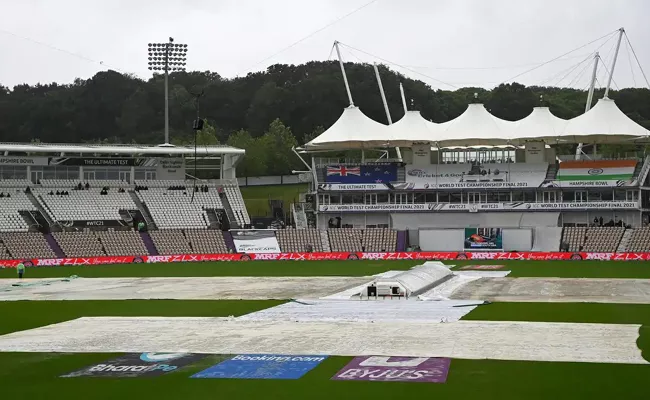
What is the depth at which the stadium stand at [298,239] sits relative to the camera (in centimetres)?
7931

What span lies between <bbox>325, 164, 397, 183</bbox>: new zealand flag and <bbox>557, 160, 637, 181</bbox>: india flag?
15.6 m

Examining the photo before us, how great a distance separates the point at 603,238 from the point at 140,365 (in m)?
59.0

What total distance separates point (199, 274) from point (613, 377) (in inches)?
1649

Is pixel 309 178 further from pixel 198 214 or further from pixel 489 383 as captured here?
pixel 489 383

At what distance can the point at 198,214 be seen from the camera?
85.2m

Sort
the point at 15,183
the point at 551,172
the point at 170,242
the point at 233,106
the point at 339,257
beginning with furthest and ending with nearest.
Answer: the point at 233,106, the point at 15,183, the point at 551,172, the point at 170,242, the point at 339,257

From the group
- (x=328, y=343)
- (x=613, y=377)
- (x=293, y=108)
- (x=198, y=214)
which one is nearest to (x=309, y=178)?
(x=198, y=214)

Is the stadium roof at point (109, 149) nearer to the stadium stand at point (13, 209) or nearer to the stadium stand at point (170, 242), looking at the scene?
the stadium stand at point (13, 209)

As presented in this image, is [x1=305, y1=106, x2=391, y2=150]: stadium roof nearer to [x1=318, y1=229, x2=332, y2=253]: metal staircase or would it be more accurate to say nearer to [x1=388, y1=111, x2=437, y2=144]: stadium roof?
[x1=388, y1=111, x2=437, y2=144]: stadium roof

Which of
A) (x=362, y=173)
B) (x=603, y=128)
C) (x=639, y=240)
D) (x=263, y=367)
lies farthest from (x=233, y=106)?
(x=263, y=367)

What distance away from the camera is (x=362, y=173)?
8625 cm

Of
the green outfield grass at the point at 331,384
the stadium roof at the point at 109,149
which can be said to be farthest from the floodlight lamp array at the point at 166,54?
the green outfield grass at the point at 331,384

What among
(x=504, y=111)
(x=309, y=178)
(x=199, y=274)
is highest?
(x=504, y=111)

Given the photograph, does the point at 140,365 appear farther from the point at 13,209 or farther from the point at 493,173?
the point at 493,173
